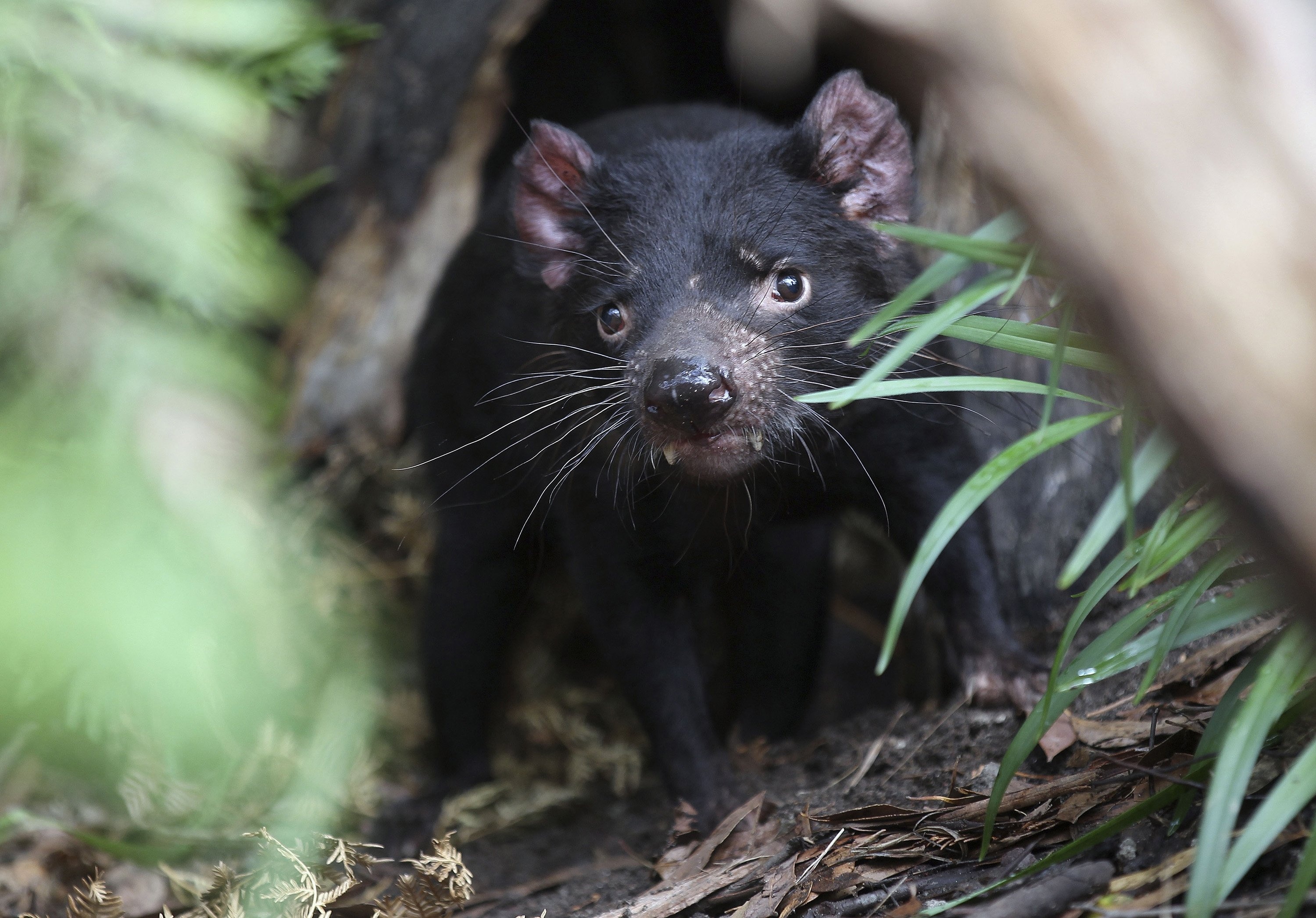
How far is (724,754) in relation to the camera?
3145 millimetres

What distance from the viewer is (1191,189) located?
1.39m

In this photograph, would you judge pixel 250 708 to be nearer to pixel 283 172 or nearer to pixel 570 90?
pixel 283 172

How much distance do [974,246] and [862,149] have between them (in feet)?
3.91

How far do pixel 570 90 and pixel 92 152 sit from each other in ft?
6.78

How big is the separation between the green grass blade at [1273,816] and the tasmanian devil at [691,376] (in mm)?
1207

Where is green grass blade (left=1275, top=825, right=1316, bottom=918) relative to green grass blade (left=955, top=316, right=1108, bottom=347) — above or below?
below

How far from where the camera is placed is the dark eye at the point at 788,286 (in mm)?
2717

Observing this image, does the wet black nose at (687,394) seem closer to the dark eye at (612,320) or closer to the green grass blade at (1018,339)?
the dark eye at (612,320)

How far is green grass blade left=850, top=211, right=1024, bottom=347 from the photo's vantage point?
5.51 ft

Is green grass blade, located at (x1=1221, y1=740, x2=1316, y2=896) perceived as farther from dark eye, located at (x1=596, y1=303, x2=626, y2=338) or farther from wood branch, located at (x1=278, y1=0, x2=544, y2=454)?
wood branch, located at (x1=278, y1=0, x2=544, y2=454)

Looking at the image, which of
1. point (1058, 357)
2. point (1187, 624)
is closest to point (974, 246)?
point (1058, 357)

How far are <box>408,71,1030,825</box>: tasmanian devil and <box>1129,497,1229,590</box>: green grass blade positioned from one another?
827 millimetres

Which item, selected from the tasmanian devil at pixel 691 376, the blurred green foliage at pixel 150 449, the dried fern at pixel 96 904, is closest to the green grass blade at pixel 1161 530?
the tasmanian devil at pixel 691 376

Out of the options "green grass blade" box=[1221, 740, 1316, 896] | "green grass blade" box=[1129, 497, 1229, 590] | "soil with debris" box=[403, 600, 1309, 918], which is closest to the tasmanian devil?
"soil with debris" box=[403, 600, 1309, 918]
